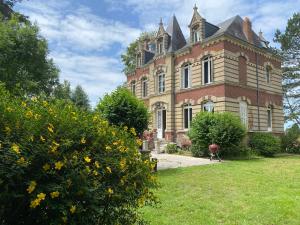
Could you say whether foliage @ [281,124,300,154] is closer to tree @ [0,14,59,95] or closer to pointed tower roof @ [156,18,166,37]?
pointed tower roof @ [156,18,166,37]

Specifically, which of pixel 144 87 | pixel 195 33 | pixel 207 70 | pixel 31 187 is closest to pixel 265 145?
pixel 207 70

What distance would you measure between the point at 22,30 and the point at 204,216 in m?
13.3

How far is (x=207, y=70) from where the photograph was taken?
21.8 m

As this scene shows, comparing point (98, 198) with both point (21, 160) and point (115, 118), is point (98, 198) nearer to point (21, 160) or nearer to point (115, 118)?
point (21, 160)

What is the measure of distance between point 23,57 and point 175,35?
565 inches

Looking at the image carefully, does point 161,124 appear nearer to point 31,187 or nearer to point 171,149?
point 171,149

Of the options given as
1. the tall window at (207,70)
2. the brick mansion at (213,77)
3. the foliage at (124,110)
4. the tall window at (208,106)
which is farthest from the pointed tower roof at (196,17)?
the foliage at (124,110)

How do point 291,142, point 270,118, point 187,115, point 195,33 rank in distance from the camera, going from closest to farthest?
point 291,142 < point 195,33 < point 187,115 < point 270,118

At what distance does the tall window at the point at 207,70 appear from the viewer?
70.3ft

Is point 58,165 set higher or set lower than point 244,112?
lower

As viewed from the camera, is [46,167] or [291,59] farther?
[291,59]

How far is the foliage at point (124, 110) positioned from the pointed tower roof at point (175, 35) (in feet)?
43.1

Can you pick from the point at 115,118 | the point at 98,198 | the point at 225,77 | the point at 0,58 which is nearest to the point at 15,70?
Answer: the point at 0,58

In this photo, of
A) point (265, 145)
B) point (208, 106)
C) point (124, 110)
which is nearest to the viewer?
point (124, 110)
